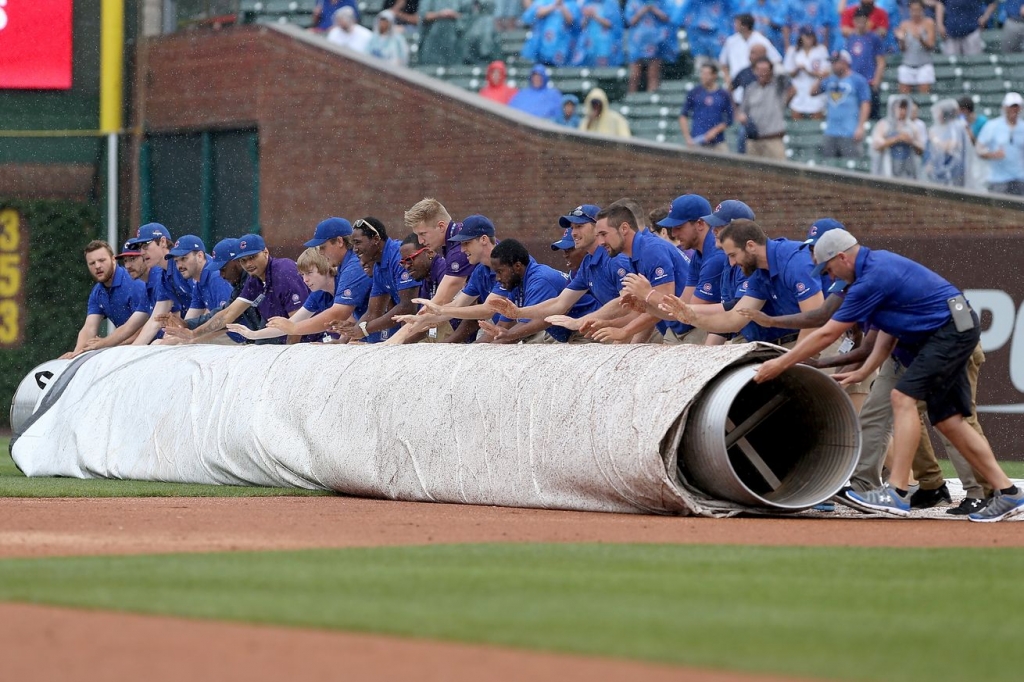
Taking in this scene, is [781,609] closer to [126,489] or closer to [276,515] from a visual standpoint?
[276,515]

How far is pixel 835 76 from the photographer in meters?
21.2

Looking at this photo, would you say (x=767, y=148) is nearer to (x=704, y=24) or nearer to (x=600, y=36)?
(x=704, y=24)

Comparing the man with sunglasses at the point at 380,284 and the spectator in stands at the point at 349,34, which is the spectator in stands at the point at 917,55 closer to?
the spectator in stands at the point at 349,34

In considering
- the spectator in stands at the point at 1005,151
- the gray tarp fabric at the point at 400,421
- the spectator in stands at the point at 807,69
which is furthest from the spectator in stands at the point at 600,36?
the gray tarp fabric at the point at 400,421

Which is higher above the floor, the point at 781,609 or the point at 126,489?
the point at 781,609

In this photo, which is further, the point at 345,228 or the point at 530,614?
the point at 345,228

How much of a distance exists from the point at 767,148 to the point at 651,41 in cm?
280

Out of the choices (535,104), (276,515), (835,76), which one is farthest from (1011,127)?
(276,515)

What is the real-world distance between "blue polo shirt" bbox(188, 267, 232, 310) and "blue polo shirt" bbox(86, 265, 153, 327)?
94 cm

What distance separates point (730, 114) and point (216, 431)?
983 centimetres

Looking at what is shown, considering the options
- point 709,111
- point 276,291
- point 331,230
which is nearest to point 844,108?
point 709,111

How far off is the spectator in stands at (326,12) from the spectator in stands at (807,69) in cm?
762

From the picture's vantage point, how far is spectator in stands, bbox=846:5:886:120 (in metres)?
21.3

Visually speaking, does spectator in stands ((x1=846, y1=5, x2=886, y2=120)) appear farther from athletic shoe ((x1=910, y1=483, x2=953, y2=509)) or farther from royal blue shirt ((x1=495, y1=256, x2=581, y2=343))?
athletic shoe ((x1=910, y1=483, x2=953, y2=509))
